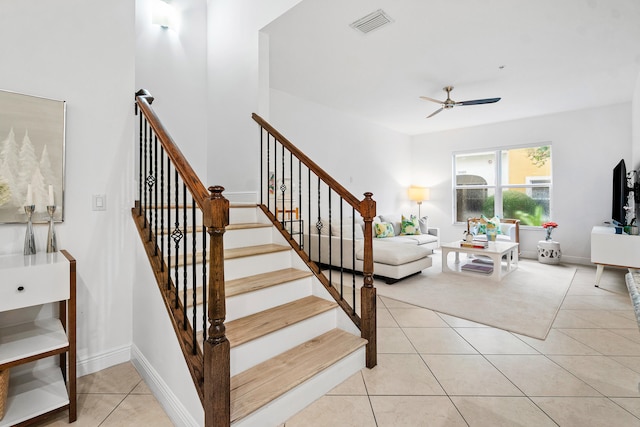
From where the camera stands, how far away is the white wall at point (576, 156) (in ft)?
17.2

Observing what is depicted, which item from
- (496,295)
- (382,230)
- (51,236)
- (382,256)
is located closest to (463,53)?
(382,256)

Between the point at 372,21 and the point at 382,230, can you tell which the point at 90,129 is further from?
the point at 382,230

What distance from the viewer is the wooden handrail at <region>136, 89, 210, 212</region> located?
1302 millimetres

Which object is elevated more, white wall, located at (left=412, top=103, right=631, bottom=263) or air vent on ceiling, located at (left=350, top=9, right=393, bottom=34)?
air vent on ceiling, located at (left=350, top=9, right=393, bottom=34)

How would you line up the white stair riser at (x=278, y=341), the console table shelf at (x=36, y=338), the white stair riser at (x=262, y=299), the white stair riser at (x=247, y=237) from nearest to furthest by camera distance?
the console table shelf at (x=36, y=338) < the white stair riser at (x=278, y=341) < the white stair riser at (x=262, y=299) < the white stair riser at (x=247, y=237)

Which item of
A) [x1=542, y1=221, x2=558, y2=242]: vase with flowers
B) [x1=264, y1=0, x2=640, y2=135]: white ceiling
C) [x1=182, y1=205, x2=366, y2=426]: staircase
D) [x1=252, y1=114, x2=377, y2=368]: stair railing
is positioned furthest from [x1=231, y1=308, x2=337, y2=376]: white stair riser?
[x1=542, y1=221, x2=558, y2=242]: vase with flowers

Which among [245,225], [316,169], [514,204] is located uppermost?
[316,169]

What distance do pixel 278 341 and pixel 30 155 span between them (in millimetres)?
Result: 1822

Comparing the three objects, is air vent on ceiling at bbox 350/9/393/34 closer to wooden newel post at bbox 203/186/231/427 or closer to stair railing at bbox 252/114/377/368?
stair railing at bbox 252/114/377/368

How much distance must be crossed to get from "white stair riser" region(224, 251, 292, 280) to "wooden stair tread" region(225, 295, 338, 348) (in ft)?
1.19

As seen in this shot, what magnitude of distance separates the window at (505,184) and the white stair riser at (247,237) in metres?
5.63

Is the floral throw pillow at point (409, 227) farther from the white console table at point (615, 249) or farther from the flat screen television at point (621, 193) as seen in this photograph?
the flat screen television at point (621, 193)

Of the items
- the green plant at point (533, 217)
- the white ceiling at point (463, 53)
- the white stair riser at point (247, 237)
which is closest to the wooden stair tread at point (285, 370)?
the white stair riser at point (247, 237)

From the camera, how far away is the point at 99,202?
6.70ft
